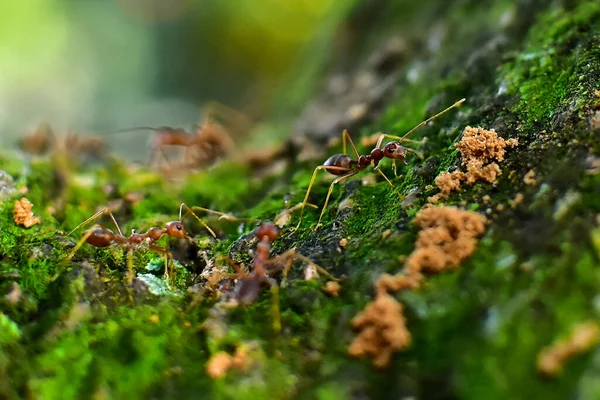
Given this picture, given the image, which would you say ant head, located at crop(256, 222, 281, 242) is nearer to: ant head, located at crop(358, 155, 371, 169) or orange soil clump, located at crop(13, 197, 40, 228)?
ant head, located at crop(358, 155, 371, 169)

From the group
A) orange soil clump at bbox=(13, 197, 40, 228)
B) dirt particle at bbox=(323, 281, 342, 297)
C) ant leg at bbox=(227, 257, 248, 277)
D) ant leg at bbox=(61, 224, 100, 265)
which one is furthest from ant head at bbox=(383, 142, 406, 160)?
orange soil clump at bbox=(13, 197, 40, 228)

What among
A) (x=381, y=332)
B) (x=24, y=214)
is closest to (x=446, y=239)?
(x=381, y=332)

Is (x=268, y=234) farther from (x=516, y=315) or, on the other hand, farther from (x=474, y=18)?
(x=474, y=18)

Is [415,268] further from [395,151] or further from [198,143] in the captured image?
[198,143]

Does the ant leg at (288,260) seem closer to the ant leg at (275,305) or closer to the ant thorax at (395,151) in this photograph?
the ant leg at (275,305)

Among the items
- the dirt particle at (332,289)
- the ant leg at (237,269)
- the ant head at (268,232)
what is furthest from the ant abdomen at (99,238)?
the dirt particle at (332,289)

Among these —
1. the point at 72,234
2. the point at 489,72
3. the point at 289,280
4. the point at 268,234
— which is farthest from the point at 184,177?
the point at 489,72
